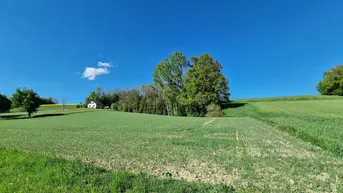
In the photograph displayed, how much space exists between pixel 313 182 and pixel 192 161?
332 cm

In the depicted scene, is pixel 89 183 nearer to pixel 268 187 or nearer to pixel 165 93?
pixel 268 187

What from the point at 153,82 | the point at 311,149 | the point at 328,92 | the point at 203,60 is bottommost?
the point at 311,149

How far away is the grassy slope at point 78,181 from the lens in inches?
160

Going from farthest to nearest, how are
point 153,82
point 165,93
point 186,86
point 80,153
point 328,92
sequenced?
point 328,92 → point 153,82 → point 165,93 → point 186,86 → point 80,153

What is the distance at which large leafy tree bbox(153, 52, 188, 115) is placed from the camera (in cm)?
5016

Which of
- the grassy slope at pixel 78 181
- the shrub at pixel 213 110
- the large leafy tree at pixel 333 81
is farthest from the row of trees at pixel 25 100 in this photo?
the large leafy tree at pixel 333 81

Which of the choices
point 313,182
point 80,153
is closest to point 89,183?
point 80,153

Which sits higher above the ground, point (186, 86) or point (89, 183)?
point (186, 86)

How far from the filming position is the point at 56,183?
14.6 ft

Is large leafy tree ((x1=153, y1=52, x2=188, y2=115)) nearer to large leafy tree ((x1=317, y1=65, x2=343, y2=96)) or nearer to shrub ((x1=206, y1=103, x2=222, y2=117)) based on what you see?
shrub ((x1=206, y1=103, x2=222, y2=117))

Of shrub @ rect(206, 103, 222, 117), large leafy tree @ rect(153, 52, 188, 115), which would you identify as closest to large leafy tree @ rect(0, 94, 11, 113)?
large leafy tree @ rect(153, 52, 188, 115)

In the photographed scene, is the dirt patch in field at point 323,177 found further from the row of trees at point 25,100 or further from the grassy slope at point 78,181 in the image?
the row of trees at point 25,100

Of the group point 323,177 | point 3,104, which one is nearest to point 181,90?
point 323,177

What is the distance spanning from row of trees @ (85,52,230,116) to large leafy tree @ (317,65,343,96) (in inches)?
1834
